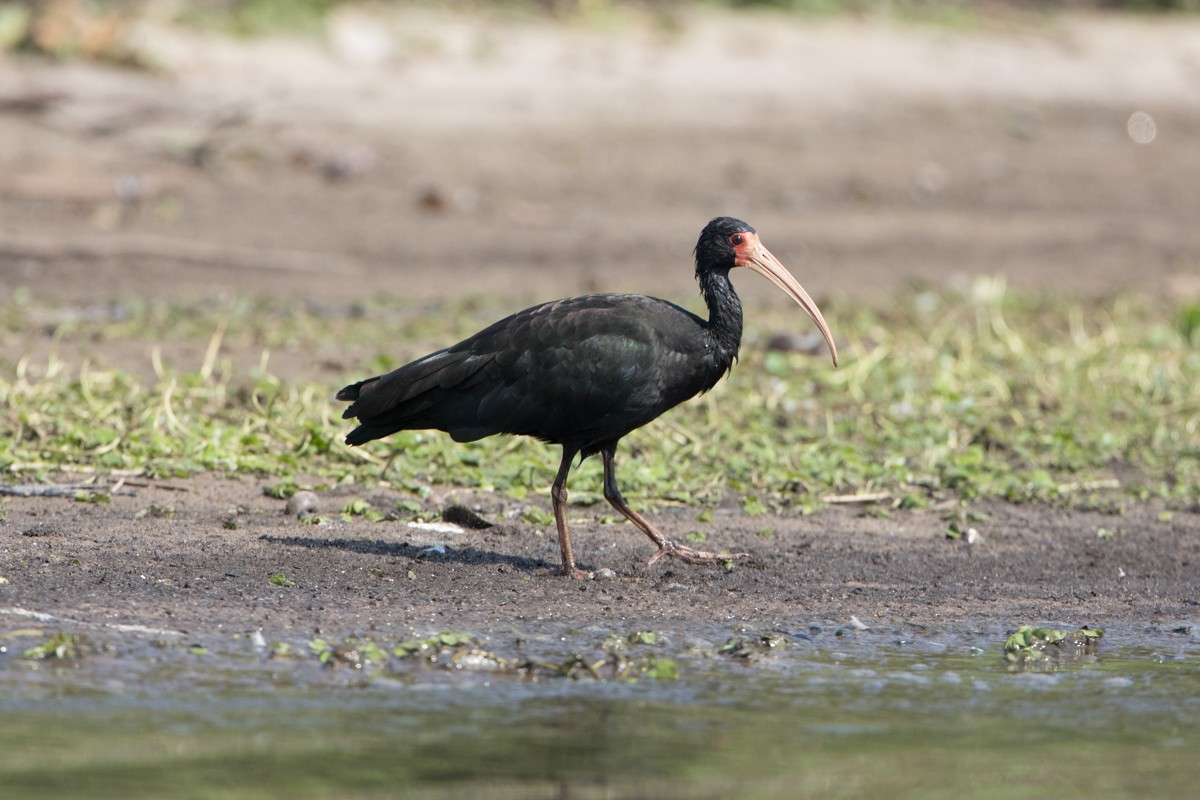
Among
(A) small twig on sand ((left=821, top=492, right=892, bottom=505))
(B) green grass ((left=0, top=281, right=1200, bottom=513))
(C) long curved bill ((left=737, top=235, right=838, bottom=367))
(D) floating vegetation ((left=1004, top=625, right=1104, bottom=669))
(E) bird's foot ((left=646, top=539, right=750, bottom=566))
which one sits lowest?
(D) floating vegetation ((left=1004, top=625, right=1104, bottom=669))

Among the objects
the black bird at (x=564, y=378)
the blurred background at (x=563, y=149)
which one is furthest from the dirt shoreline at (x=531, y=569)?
the blurred background at (x=563, y=149)

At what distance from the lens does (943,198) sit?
51.6ft

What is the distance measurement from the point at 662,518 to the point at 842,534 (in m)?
0.79

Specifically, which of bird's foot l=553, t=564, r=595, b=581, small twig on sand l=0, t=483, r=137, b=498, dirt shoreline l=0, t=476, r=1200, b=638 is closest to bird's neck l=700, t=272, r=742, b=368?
dirt shoreline l=0, t=476, r=1200, b=638

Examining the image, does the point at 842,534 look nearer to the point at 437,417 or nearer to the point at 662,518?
the point at 662,518

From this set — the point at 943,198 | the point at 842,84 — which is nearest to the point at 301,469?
the point at 943,198

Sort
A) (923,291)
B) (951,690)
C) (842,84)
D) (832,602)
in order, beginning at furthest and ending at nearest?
(842,84), (923,291), (832,602), (951,690)

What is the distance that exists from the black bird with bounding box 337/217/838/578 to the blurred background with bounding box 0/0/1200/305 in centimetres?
559

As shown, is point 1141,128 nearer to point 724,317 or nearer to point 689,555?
point 724,317

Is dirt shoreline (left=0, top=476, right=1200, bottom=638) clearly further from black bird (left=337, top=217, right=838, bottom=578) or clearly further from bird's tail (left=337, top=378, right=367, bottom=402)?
bird's tail (left=337, top=378, right=367, bottom=402)

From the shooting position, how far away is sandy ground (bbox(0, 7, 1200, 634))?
24.8ft

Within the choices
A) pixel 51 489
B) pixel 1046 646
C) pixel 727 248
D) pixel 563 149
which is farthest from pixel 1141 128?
pixel 51 489

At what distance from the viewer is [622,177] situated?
50.2 ft

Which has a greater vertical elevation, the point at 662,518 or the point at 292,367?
the point at 292,367
